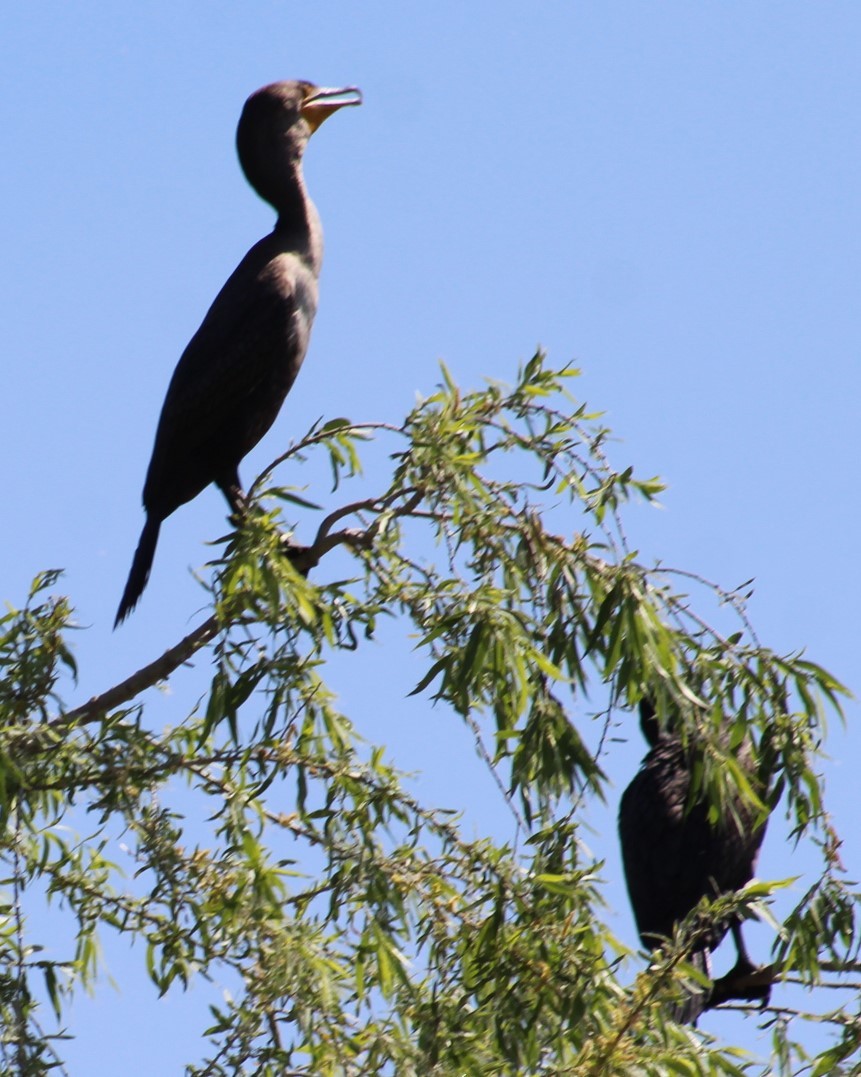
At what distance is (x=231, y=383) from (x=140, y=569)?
1.81 ft

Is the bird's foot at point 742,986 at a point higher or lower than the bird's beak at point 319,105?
lower

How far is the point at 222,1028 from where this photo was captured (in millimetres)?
3211

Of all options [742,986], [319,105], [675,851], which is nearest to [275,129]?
[319,105]

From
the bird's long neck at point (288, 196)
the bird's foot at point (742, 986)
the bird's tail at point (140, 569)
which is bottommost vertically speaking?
the bird's foot at point (742, 986)

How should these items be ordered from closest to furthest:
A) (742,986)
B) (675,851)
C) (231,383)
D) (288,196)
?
(742,986) < (231,383) < (675,851) < (288,196)

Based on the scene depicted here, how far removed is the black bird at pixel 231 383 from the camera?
169 inches

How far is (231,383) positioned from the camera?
430 cm

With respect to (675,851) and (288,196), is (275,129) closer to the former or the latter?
(288,196)

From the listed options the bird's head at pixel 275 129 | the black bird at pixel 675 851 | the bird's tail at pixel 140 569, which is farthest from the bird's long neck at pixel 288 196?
the black bird at pixel 675 851

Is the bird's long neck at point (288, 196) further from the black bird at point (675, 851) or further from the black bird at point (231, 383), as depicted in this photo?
the black bird at point (675, 851)

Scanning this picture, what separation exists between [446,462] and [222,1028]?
1225mm

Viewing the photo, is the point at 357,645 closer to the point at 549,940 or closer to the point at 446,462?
the point at 446,462

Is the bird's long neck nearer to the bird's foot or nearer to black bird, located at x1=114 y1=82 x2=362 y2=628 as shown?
black bird, located at x1=114 y1=82 x2=362 y2=628

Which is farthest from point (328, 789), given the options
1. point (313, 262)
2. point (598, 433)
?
point (313, 262)
